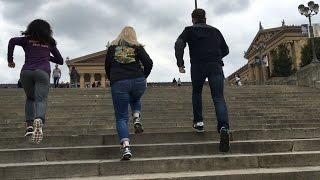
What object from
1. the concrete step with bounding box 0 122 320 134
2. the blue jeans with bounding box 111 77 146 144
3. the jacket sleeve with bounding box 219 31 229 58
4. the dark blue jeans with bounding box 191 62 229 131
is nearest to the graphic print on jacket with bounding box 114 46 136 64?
the blue jeans with bounding box 111 77 146 144

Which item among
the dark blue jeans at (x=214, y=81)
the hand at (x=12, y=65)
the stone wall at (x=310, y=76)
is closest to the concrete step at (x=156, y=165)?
the dark blue jeans at (x=214, y=81)

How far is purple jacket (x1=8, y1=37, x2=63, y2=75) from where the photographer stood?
22.8ft

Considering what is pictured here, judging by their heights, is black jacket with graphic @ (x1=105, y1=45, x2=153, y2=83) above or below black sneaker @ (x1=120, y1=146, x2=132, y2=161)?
above

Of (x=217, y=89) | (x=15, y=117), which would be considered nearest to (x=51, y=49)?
(x=217, y=89)

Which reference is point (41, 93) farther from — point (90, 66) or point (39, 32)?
point (90, 66)

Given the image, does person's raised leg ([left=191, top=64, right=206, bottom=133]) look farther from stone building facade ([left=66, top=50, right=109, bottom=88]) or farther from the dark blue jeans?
stone building facade ([left=66, top=50, right=109, bottom=88])

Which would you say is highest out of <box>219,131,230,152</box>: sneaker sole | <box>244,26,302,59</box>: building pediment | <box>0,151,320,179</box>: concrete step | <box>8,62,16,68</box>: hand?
<box>244,26,302,59</box>: building pediment

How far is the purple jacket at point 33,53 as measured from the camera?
6961mm

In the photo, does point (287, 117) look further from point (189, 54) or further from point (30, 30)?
point (30, 30)

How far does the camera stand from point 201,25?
23.4 feet

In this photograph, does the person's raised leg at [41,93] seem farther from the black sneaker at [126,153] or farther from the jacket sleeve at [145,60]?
the jacket sleeve at [145,60]

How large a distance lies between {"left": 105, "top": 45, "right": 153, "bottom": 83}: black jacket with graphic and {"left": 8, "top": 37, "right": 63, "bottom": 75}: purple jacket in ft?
3.68

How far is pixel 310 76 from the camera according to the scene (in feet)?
73.8

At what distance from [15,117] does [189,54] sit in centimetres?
779
